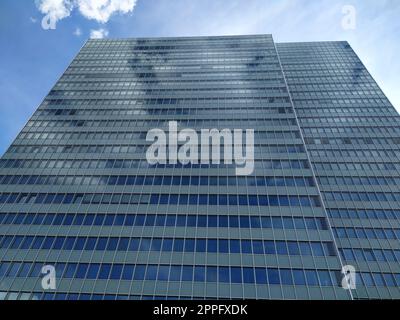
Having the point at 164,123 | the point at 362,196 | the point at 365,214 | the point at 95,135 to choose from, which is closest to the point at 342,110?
the point at 362,196

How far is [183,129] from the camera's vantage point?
57.2 metres

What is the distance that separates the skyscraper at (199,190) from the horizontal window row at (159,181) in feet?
0.74

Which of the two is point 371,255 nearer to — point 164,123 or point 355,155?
point 355,155

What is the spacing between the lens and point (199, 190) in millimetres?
45938

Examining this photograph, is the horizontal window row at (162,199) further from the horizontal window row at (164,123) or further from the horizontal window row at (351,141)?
the horizontal window row at (351,141)

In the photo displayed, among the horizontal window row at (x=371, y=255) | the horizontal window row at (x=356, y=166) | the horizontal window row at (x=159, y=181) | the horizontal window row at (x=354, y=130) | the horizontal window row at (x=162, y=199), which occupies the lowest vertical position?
the horizontal window row at (x=371, y=255)

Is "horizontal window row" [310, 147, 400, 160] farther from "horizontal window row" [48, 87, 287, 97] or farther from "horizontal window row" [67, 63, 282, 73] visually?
"horizontal window row" [67, 63, 282, 73]

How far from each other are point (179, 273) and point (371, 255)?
106 feet

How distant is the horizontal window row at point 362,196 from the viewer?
55.9 meters

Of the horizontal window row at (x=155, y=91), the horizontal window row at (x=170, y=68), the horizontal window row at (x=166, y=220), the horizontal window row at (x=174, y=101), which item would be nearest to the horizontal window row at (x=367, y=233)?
the horizontal window row at (x=166, y=220)
